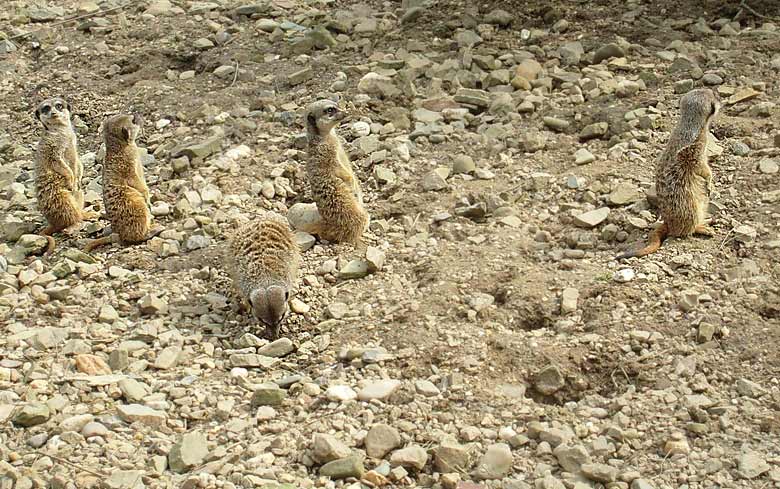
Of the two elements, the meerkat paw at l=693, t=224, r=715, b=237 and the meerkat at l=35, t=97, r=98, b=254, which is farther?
the meerkat at l=35, t=97, r=98, b=254

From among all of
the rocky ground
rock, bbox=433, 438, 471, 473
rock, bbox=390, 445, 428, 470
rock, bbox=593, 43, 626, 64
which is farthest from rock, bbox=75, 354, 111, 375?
rock, bbox=593, 43, 626, 64

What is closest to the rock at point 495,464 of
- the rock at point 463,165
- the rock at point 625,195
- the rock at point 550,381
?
the rock at point 550,381

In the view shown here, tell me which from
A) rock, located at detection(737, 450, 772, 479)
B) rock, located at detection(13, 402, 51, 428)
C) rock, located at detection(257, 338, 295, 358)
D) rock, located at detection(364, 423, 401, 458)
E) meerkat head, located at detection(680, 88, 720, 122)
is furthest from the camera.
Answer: meerkat head, located at detection(680, 88, 720, 122)

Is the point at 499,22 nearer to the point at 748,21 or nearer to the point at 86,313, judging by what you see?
the point at 748,21

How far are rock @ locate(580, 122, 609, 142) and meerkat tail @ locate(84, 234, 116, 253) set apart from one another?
101 inches

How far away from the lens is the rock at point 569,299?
3920 mm

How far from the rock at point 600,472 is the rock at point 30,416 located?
1898 millimetres

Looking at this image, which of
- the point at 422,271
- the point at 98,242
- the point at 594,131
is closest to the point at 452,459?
the point at 422,271

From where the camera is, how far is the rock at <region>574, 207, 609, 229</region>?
449 centimetres

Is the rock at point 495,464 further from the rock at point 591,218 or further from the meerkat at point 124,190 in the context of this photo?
the meerkat at point 124,190

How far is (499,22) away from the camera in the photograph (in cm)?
651

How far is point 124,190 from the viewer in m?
4.81

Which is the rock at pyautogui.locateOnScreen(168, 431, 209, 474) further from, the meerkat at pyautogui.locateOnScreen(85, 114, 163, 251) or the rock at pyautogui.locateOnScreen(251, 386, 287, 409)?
the meerkat at pyautogui.locateOnScreen(85, 114, 163, 251)

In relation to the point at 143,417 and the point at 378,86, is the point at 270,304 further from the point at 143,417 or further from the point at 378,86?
the point at 378,86
